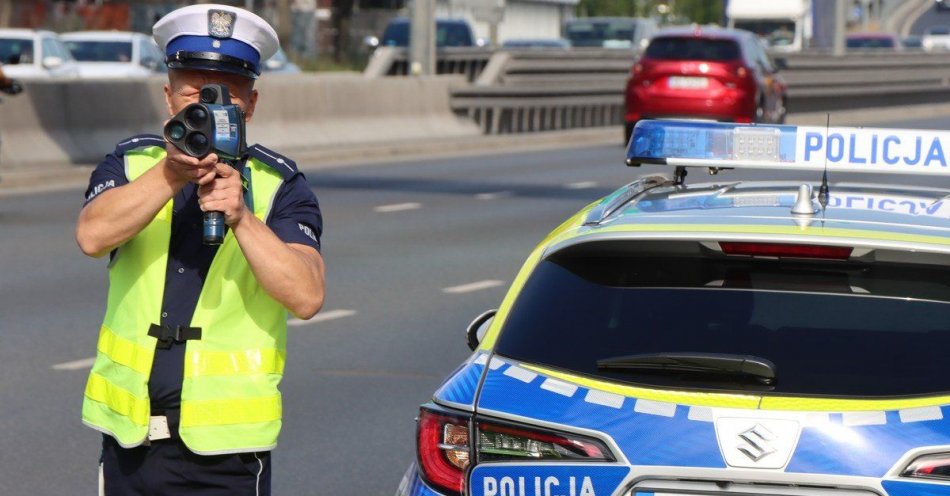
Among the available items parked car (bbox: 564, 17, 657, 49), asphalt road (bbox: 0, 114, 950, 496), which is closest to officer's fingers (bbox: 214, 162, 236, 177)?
asphalt road (bbox: 0, 114, 950, 496)

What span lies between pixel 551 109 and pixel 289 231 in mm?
29930

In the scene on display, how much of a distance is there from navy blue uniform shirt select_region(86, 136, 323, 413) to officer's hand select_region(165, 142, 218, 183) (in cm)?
32

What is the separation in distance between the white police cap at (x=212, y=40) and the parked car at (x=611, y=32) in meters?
43.8

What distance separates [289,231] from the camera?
4.04m

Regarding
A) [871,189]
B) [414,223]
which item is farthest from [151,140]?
[414,223]

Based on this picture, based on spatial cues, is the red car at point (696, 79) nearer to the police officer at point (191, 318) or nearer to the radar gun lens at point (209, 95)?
the police officer at point (191, 318)

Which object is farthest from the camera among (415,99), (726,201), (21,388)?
(415,99)

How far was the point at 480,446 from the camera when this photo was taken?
3.79 metres

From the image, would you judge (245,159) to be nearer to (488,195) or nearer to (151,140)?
(151,140)

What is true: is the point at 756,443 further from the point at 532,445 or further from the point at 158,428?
the point at 158,428

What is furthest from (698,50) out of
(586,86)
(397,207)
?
(397,207)

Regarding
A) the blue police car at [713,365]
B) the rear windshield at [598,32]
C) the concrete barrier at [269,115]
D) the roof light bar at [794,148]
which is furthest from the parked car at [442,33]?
the blue police car at [713,365]

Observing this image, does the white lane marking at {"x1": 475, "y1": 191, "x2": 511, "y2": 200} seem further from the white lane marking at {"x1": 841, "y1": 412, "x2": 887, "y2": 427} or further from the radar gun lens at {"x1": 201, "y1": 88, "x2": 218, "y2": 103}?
the white lane marking at {"x1": 841, "y1": 412, "x2": 887, "y2": 427}

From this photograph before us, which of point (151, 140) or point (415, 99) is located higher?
point (151, 140)
